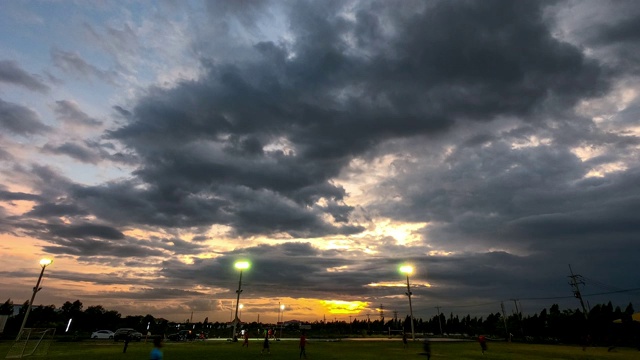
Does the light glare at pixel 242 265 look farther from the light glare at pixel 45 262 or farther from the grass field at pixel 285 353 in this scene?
the light glare at pixel 45 262

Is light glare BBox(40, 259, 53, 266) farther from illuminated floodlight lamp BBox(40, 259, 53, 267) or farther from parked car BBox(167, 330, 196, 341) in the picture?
parked car BBox(167, 330, 196, 341)

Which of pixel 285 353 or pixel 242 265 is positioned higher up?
pixel 242 265

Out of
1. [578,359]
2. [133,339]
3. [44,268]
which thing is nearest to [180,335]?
[133,339]

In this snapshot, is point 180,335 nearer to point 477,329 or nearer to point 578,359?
point 578,359

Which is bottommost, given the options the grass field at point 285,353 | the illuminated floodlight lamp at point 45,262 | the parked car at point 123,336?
the grass field at point 285,353

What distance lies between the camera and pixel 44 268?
154 ft

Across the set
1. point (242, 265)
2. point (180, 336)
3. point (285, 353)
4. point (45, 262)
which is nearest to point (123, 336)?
point (180, 336)

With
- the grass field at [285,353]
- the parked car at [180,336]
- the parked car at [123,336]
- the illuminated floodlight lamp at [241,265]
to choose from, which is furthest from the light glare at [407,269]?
the parked car at [123,336]

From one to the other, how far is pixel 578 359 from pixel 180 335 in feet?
225

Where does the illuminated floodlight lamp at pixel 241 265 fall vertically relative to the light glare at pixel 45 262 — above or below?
above

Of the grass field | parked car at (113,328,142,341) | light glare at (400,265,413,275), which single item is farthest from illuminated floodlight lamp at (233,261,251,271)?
light glare at (400,265,413,275)

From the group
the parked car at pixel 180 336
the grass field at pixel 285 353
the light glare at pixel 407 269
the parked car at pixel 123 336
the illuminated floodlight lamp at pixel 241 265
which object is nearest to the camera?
the grass field at pixel 285 353

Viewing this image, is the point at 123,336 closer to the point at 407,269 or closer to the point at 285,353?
the point at 285,353

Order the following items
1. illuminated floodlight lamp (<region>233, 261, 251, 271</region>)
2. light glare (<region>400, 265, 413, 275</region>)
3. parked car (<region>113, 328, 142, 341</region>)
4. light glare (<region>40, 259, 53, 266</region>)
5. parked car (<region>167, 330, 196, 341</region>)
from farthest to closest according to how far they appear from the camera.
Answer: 1. illuminated floodlight lamp (<region>233, 261, 251, 271</region>)
2. light glare (<region>400, 265, 413, 275</region>)
3. parked car (<region>167, 330, 196, 341</region>)
4. parked car (<region>113, 328, 142, 341</region>)
5. light glare (<region>40, 259, 53, 266</region>)
